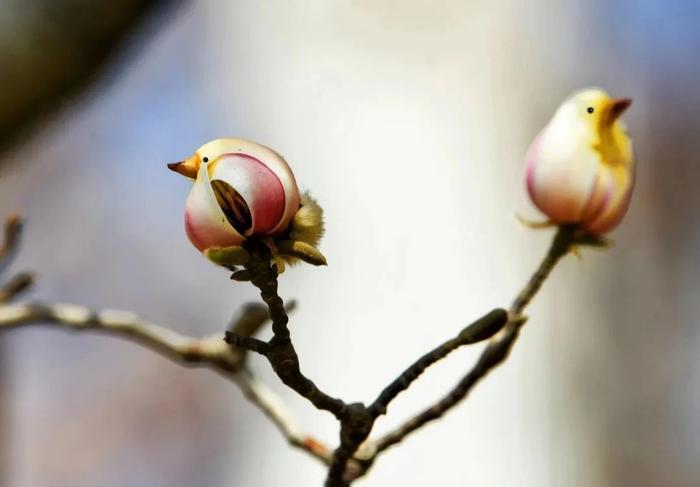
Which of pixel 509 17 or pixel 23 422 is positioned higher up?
pixel 509 17

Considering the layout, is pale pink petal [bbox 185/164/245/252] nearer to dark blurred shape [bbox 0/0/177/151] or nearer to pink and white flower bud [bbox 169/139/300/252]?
pink and white flower bud [bbox 169/139/300/252]

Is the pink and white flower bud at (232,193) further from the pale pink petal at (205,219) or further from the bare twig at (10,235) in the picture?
the bare twig at (10,235)

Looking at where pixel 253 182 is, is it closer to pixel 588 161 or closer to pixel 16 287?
pixel 588 161

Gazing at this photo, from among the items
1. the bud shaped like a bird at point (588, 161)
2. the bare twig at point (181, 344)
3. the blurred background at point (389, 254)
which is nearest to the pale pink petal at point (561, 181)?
the bud shaped like a bird at point (588, 161)

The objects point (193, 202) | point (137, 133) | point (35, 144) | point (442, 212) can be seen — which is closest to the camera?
point (193, 202)

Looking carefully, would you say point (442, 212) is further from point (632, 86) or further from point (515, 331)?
point (515, 331)

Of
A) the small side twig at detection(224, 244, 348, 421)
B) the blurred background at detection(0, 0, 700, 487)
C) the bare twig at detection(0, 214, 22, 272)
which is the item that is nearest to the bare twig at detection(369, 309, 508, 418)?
the small side twig at detection(224, 244, 348, 421)

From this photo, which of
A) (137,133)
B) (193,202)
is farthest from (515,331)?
(137,133)
